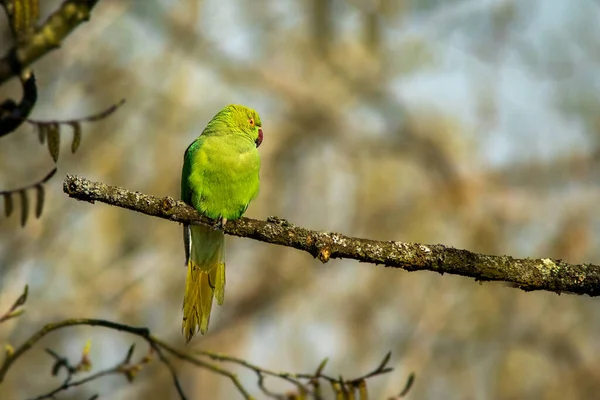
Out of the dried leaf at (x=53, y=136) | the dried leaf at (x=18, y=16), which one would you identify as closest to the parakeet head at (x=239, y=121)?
the dried leaf at (x=53, y=136)

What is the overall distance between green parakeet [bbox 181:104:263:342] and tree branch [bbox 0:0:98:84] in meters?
2.85

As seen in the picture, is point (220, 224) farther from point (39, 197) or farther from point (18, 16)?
point (18, 16)

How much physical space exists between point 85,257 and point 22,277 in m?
3.27

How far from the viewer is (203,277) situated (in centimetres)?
531

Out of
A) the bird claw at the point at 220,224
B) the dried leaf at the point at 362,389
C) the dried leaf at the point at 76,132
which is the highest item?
the bird claw at the point at 220,224

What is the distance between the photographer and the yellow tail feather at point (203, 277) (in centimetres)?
481

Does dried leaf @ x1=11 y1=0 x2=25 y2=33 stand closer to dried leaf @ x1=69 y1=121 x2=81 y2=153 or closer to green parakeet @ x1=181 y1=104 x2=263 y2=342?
dried leaf @ x1=69 y1=121 x2=81 y2=153

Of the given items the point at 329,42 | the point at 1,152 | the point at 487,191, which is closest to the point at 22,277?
the point at 1,152

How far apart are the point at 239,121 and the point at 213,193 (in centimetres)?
108

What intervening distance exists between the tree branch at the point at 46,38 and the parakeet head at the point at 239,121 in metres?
3.70

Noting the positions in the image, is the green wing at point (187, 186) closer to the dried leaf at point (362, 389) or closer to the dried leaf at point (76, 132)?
the dried leaf at point (362, 389)

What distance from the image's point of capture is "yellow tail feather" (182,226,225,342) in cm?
481

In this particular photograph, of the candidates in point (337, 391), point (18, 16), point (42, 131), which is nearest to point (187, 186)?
point (337, 391)

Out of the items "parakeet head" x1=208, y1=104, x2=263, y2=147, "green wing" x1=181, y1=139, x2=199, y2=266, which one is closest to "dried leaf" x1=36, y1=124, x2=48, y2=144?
"green wing" x1=181, y1=139, x2=199, y2=266
